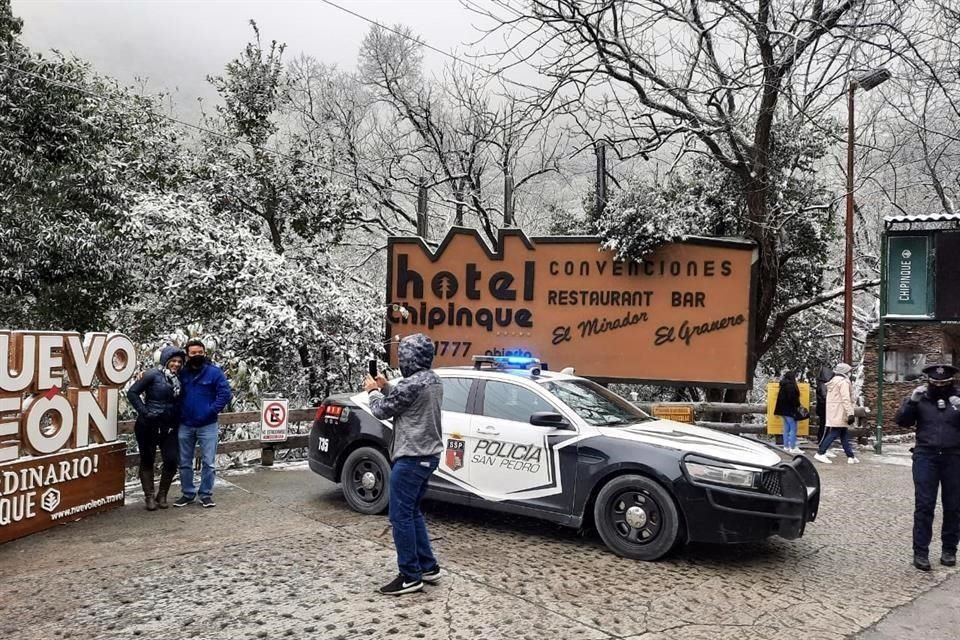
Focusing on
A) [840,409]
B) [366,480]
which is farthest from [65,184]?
[840,409]

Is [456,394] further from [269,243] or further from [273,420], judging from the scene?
[269,243]

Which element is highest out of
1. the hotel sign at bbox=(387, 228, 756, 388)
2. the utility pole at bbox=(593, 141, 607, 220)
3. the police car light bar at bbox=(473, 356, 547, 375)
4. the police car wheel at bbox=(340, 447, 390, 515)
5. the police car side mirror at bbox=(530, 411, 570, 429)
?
the utility pole at bbox=(593, 141, 607, 220)

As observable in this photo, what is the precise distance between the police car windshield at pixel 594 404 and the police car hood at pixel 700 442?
0.21 meters

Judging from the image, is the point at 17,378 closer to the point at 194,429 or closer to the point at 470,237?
the point at 194,429

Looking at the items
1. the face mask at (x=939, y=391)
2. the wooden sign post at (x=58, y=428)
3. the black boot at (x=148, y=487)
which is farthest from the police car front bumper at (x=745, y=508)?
the wooden sign post at (x=58, y=428)

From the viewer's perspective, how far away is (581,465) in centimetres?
618

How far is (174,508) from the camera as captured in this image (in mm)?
7660

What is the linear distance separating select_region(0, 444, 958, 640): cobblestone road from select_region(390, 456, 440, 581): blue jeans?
10.0 inches

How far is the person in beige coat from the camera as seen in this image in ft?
36.7

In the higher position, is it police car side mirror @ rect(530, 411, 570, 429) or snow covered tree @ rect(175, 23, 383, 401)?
snow covered tree @ rect(175, 23, 383, 401)

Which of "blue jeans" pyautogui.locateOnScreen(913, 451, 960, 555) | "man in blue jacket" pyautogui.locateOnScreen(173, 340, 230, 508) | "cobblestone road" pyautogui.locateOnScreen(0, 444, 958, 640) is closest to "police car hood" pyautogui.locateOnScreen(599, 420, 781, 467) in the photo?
"cobblestone road" pyautogui.locateOnScreen(0, 444, 958, 640)

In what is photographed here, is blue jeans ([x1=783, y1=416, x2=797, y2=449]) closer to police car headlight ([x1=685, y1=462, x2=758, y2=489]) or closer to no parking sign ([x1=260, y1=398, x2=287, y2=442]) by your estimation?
police car headlight ([x1=685, y1=462, x2=758, y2=489])

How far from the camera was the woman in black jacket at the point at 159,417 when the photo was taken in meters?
7.36

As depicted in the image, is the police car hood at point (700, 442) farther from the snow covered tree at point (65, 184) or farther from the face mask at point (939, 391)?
the snow covered tree at point (65, 184)
